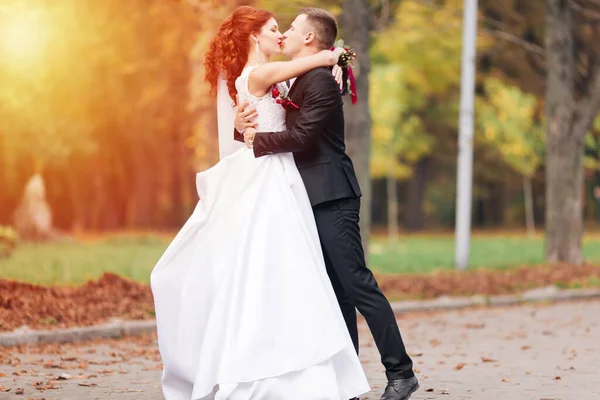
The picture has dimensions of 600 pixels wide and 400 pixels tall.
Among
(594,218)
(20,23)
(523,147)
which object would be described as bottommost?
(594,218)

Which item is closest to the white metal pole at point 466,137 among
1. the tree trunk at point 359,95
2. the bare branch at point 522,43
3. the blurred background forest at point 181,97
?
the blurred background forest at point 181,97

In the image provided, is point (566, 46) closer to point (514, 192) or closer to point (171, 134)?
point (171, 134)

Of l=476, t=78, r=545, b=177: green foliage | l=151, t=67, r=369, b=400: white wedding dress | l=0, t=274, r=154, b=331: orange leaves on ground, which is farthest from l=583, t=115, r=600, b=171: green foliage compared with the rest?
l=151, t=67, r=369, b=400: white wedding dress

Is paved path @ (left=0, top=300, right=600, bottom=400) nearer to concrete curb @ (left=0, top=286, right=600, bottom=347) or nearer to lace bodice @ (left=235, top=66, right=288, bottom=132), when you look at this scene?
concrete curb @ (left=0, top=286, right=600, bottom=347)

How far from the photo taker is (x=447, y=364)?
8531 mm

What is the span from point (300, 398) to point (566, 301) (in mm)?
9665

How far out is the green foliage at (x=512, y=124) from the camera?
38.0 meters

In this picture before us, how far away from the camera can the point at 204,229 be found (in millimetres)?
6086

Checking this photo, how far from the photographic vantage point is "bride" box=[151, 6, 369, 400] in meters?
5.75

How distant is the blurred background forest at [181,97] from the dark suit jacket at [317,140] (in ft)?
28.0

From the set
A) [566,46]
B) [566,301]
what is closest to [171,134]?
[566,46]

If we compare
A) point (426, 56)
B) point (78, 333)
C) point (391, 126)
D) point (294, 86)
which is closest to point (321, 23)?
point (294, 86)

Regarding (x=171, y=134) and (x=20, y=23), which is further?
(x=171, y=134)

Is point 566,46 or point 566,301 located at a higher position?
point 566,46
